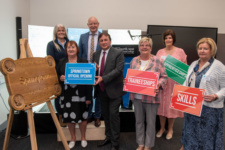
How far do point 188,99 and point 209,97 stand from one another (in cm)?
20

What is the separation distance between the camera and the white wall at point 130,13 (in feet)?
14.1

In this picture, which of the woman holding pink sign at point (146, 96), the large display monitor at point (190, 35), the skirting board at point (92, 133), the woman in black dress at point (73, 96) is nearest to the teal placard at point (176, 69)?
the woman holding pink sign at point (146, 96)

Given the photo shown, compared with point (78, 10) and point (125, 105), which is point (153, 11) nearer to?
point (78, 10)

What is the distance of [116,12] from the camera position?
14.7 ft

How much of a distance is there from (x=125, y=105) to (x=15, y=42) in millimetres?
2549

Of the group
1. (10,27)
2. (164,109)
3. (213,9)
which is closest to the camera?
(164,109)

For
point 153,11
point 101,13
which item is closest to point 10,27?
point 101,13

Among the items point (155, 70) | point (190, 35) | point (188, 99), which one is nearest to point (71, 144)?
point (155, 70)

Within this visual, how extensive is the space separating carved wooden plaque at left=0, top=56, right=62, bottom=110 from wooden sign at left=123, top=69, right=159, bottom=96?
2.83 feet

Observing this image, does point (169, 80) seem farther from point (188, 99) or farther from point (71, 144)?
point (71, 144)

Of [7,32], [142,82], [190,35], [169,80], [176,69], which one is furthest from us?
[190,35]

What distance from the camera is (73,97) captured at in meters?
2.24

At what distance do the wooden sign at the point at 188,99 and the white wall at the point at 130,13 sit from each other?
3.12 metres

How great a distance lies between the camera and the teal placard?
2.27 meters
